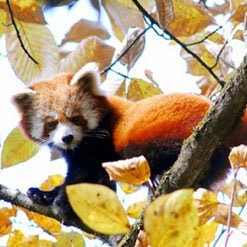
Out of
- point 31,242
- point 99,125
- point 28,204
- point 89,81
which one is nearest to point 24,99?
point 89,81

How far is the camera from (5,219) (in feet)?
9.32

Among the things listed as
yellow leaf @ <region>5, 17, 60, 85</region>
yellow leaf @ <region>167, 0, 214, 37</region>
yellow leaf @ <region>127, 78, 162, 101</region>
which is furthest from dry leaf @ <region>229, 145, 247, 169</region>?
yellow leaf @ <region>127, 78, 162, 101</region>

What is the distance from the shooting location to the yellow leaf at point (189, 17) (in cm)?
282

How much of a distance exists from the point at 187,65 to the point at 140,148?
0.53 metres

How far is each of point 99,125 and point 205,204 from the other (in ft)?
6.20

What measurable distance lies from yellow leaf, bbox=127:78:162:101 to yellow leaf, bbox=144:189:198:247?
6.95ft

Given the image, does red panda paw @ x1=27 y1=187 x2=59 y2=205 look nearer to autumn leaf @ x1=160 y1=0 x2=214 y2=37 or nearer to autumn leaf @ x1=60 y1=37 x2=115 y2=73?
autumn leaf @ x1=60 y1=37 x2=115 y2=73

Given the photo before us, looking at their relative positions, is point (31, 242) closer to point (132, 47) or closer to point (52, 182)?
point (132, 47)

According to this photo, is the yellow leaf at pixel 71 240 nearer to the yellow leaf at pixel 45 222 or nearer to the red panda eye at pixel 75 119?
the yellow leaf at pixel 45 222

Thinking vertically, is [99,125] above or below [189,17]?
below

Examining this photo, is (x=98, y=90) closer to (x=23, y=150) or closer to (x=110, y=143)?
(x=110, y=143)

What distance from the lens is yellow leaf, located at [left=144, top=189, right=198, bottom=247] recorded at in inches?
40.4

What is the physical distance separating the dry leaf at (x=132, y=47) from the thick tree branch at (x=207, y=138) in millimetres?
936

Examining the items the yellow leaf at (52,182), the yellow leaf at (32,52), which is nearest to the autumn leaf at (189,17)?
the yellow leaf at (32,52)
